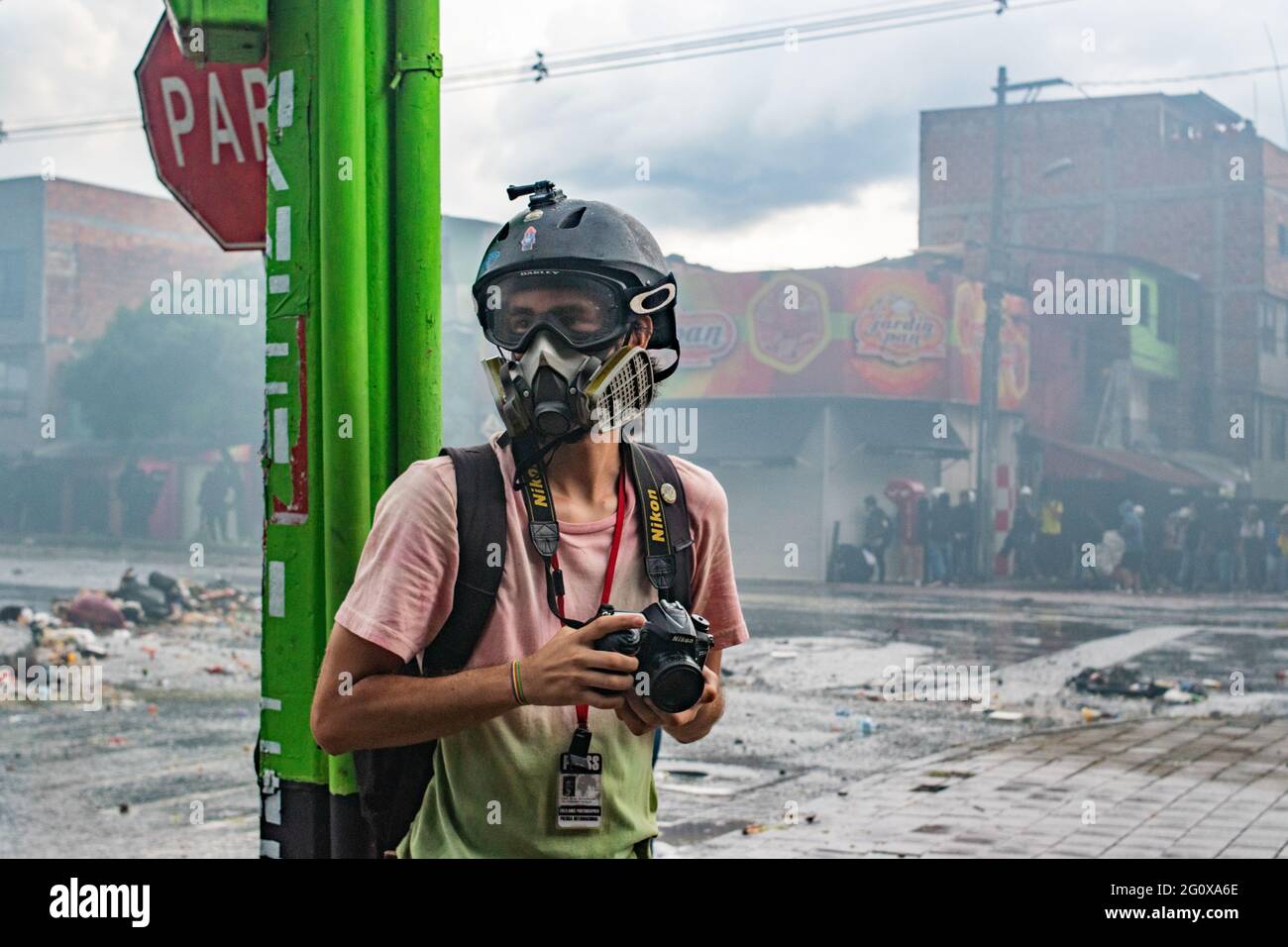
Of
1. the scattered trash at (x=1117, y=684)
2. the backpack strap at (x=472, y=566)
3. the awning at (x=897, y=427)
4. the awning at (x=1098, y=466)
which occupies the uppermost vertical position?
the awning at (x=897, y=427)

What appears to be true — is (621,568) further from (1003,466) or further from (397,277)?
(1003,466)

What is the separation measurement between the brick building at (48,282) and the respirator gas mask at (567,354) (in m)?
33.7

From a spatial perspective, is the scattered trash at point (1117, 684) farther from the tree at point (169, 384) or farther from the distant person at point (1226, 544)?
the tree at point (169, 384)

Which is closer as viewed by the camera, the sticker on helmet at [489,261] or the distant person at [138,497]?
the sticker on helmet at [489,261]

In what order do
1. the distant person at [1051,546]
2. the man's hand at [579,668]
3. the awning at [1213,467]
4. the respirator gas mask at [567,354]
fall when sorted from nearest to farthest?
1. the man's hand at [579,668]
2. the respirator gas mask at [567,354]
3. the distant person at [1051,546]
4. the awning at [1213,467]

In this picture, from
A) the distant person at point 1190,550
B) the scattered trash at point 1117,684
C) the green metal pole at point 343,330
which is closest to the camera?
the green metal pole at point 343,330

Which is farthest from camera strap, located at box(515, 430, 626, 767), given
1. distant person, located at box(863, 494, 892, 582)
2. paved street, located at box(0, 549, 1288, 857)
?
distant person, located at box(863, 494, 892, 582)

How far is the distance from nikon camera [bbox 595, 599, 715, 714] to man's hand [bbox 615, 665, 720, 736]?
0.02 metres

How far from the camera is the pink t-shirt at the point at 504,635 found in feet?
5.95

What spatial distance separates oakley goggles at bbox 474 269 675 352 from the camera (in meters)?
2.02

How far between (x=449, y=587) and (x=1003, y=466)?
1147 inches

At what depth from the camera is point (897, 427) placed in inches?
1123

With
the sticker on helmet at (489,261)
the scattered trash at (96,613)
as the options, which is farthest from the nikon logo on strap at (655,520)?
the scattered trash at (96,613)
